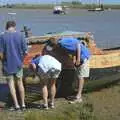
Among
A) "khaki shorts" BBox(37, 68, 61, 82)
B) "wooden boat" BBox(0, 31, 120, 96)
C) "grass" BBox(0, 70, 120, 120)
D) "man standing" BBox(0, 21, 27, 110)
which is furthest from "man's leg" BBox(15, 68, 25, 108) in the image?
"wooden boat" BBox(0, 31, 120, 96)

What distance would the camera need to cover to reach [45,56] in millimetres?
10758

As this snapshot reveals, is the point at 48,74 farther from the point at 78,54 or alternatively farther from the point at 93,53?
the point at 93,53

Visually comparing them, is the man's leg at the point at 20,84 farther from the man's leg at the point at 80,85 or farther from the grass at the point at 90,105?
the man's leg at the point at 80,85

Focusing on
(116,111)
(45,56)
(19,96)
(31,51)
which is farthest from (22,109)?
(31,51)

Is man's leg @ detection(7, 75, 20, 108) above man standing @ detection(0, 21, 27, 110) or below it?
below

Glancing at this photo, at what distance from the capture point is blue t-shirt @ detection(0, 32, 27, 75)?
10.5 m

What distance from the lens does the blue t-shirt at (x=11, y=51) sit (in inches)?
413

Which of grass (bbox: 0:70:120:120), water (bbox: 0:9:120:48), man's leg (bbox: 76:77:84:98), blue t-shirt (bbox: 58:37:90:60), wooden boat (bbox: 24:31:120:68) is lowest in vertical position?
water (bbox: 0:9:120:48)

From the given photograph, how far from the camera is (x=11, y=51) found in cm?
1052

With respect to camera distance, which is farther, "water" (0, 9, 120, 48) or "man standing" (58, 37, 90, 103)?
"water" (0, 9, 120, 48)

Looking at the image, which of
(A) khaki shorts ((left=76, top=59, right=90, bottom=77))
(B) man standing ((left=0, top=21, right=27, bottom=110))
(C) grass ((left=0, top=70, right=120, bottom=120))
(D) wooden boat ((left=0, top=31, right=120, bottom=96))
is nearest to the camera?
(C) grass ((left=0, top=70, right=120, bottom=120))

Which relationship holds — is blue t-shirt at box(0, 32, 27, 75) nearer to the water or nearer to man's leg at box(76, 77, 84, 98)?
man's leg at box(76, 77, 84, 98)

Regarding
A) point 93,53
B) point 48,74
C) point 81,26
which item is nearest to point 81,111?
point 48,74

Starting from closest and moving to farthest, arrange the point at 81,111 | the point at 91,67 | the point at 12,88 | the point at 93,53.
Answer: the point at 81,111
the point at 12,88
the point at 91,67
the point at 93,53
